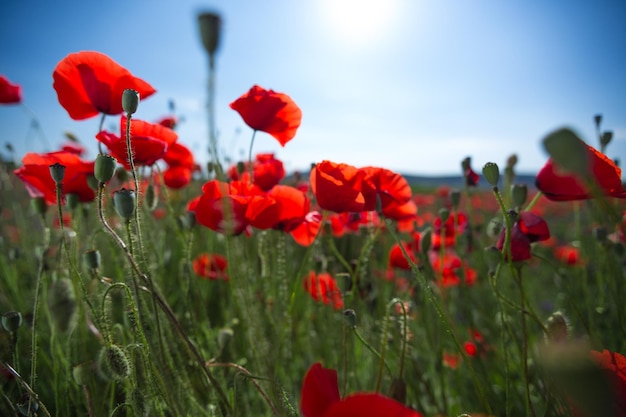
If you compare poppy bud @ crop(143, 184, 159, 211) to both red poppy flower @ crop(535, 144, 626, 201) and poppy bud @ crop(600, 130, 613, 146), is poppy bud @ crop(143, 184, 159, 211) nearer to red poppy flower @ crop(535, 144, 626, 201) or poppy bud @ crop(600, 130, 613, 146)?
red poppy flower @ crop(535, 144, 626, 201)

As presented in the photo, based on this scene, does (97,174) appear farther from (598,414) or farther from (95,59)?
(598,414)

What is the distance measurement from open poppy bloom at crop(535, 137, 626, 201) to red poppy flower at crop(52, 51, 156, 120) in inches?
32.4

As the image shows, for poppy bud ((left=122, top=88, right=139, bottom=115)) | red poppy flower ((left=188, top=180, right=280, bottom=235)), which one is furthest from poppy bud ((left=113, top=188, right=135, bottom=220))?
red poppy flower ((left=188, top=180, right=280, bottom=235))

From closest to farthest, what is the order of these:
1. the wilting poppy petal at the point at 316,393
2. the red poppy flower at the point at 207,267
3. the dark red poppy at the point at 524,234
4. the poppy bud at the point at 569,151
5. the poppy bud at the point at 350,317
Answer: the poppy bud at the point at 569,151 < the wilting poppy petal at the point at 316,393 < the poppy bud at the point at 350,317 < the dark red poppy at the point at 524,234 < the red poppy flower at the point at 207,267

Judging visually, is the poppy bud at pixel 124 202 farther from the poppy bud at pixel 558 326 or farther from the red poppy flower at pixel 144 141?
the poppy bud at pixel 558 326

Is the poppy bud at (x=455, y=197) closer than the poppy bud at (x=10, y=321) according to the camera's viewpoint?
No

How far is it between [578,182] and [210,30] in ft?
1.94

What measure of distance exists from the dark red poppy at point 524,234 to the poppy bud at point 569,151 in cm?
54

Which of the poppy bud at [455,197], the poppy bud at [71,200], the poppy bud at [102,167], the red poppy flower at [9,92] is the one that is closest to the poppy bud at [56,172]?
the poppy bud at [102,167]

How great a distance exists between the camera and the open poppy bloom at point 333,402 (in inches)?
14.2

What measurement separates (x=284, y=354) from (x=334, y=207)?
0.55 meters

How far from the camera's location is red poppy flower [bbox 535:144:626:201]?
764 millimetres

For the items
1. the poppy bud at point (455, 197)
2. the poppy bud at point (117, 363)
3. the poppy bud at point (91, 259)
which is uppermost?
the poppy bud at point (455, 197)

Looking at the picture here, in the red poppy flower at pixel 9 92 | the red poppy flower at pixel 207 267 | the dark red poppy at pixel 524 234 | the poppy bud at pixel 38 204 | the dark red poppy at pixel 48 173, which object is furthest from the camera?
the red poppy flower at pixel 9 92
